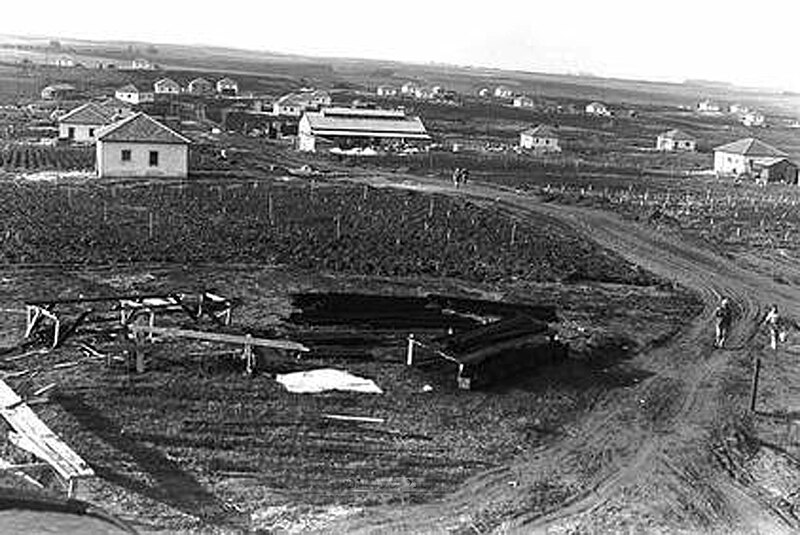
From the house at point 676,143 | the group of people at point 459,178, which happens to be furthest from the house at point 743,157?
the group of people at point 459,178

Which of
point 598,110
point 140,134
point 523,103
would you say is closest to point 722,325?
point 140,134

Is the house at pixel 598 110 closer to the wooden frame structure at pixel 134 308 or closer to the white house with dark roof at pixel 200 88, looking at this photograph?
the white house with dark roof at pixel 200 88

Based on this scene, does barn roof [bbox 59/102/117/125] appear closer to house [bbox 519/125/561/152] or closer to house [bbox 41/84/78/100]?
house [bbox 519/125/561/152]

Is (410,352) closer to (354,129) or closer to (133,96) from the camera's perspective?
(354,129)

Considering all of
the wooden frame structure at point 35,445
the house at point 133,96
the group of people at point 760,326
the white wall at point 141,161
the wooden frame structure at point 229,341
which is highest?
the wooden frame structure at point 35,445

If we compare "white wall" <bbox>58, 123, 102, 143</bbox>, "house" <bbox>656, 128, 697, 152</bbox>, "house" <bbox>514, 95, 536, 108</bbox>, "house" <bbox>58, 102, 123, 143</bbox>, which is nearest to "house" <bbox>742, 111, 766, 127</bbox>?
"house" <bbox>514, 95, 536, 108</bbox>

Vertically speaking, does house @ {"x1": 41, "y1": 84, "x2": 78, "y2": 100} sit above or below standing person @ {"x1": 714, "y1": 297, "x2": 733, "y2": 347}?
below
